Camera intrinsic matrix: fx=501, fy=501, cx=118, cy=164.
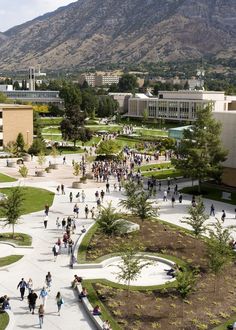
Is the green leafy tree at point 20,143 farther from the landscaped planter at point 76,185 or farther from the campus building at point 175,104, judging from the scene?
the campus building at point 175,104

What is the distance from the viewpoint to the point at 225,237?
2733cm

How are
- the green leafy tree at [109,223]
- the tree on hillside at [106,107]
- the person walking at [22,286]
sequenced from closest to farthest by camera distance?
the person walking at [22,286]
the green leafy tree at [109,223]
the tree on hillside at [106,107]

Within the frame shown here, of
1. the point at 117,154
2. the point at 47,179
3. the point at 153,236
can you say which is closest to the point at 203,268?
the point at 153,236

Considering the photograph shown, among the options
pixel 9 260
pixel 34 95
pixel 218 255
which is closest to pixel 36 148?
pixel 9 260

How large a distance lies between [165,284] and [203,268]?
3.34 m

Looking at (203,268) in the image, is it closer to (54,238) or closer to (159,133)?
(54,238)

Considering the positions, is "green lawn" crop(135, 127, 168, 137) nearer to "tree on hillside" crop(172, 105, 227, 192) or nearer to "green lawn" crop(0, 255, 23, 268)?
"tree on hillside" crop(172, 105, 227, 192)

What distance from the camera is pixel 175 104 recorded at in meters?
120

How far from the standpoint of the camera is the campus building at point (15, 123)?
77.9 meters

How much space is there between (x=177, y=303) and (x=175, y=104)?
325ft

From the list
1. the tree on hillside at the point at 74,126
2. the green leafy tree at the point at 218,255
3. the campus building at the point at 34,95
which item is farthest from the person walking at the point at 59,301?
the campus building at the point at 34,95

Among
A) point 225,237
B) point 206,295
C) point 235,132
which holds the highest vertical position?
point 235,132

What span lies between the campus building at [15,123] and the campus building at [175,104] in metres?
40.2

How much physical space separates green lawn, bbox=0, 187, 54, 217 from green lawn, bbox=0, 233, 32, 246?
5.31 meters
